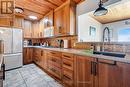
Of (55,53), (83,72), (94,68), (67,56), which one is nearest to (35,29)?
(55,53)

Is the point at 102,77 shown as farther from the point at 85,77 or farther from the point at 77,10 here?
the point at 77,10

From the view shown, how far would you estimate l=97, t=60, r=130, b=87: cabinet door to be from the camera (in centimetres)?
123

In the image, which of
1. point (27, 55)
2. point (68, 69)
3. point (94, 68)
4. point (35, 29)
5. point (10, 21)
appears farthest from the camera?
point (35, 29)

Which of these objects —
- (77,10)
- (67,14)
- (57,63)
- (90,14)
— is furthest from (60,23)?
(57,63)

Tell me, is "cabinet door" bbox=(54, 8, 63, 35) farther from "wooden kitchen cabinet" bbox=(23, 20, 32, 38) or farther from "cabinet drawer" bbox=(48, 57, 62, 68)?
"wooden kitchen cabinet" bbox=(23, 20, 32, 38)

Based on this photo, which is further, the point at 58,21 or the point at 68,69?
the point at 58,21

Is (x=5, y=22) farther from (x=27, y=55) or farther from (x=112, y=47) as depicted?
(x=112, y=47)

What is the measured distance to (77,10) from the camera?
301cm

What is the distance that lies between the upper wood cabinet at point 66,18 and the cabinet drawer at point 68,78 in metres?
1.17

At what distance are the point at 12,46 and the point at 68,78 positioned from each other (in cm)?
265

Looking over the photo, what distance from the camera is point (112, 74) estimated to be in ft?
4.52

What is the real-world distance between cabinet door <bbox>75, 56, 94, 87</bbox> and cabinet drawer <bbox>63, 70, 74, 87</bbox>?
6.6 inches

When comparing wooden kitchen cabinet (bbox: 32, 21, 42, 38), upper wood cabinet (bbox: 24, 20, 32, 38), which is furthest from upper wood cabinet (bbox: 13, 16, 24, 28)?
wooden kitchen cabinet (bbox: 32, 21, 42, 38)

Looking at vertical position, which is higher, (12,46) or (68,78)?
(12,46)
